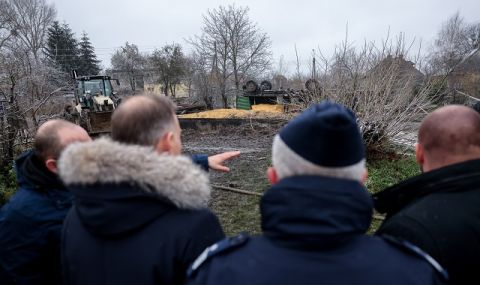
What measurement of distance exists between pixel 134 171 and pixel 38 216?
76 centimetres

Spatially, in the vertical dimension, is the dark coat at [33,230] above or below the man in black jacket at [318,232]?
below

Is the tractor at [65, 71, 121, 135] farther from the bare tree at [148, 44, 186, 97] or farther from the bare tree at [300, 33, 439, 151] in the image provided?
A: the bare tree at [148, 44, 186, 97]

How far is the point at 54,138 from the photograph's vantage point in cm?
186

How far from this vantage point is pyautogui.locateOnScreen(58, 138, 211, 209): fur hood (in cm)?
132

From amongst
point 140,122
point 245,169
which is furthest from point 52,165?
point 245,169

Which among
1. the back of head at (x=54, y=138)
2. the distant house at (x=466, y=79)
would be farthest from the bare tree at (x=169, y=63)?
the back of head at (x=54, y=138)

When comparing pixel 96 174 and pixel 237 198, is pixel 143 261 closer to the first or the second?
pixel 96 174

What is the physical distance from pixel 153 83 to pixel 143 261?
41.4 metres

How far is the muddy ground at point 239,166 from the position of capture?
562 centimetres

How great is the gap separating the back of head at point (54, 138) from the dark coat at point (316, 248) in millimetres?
1158

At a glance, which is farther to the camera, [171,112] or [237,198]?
[237,198]

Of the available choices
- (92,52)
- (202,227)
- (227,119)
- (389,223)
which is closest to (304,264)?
(202,227)

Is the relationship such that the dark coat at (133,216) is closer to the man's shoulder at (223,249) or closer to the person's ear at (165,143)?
the person's ear at (165,143)

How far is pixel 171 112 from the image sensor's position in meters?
1.48
